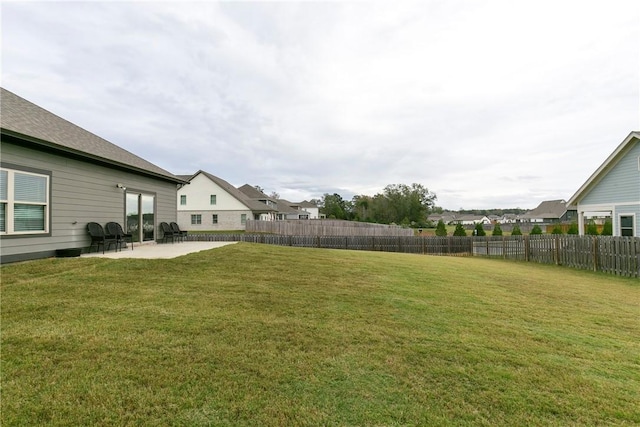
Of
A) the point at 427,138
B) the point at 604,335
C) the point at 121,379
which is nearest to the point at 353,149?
the point at 427,138

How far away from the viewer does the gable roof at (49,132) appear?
655 cm

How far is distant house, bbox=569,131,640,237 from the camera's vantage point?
11.9 metres

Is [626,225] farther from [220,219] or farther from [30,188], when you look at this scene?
[220,219]

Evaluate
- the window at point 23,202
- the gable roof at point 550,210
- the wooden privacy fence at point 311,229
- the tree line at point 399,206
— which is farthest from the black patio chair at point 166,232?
the gable roof at point 550,210

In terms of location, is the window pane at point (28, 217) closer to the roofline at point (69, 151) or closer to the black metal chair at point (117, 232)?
the roofline at point (69, 151)

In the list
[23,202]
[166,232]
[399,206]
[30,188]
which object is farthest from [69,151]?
[399,206]

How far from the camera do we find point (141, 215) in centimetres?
1123

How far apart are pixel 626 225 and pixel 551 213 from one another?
53.8 m

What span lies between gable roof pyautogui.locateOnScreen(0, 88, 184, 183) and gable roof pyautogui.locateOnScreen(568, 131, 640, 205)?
1889 cm

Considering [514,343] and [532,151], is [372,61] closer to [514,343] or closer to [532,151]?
[514,343]

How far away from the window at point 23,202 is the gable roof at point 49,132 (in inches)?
32.5

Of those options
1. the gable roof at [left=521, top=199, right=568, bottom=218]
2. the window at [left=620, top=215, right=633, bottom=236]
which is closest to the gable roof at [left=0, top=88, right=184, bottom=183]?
the window at [left=620, top=215, right=633, bottom=236]

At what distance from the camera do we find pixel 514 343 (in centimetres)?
334

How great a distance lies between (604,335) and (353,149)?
2077 cm
